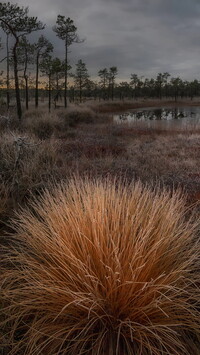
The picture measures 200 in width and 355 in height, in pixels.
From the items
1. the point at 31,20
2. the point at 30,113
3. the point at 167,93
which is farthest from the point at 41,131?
the point at 167,93

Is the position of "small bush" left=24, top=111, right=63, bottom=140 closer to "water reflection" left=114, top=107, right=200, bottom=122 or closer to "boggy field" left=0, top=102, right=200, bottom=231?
"boggy field" left=0, top=102, right=200, bottom=231

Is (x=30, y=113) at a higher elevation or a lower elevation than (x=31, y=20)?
lower

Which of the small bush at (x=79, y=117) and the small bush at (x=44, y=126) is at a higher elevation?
the small bush at (x=79, y=117)

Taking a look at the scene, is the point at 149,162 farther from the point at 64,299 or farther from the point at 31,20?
the point at 31,20

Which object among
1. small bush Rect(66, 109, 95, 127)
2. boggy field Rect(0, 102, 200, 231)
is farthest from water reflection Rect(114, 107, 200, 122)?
boggy field Rect(0, 102, 200, 231)

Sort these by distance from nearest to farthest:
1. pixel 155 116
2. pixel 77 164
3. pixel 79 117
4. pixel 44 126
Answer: pixel 77 164 → pixel 44 126 → pixel 79 117 → pixel 155 116

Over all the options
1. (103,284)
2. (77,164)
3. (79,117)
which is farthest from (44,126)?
(103,284)

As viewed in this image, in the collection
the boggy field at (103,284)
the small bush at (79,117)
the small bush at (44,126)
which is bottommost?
the boggy field at (103,284)

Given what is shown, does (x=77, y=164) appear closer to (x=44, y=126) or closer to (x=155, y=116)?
(x=44, y=126)

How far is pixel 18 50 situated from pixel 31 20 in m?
11.6

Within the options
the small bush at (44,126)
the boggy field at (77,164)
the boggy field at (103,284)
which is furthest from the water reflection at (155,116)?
the boggy field at (103,284)

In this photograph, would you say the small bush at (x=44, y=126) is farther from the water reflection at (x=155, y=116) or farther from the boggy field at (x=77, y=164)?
the water reflection at (x=155, y=116)

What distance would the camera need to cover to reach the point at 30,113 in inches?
803

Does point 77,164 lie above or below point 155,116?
below
